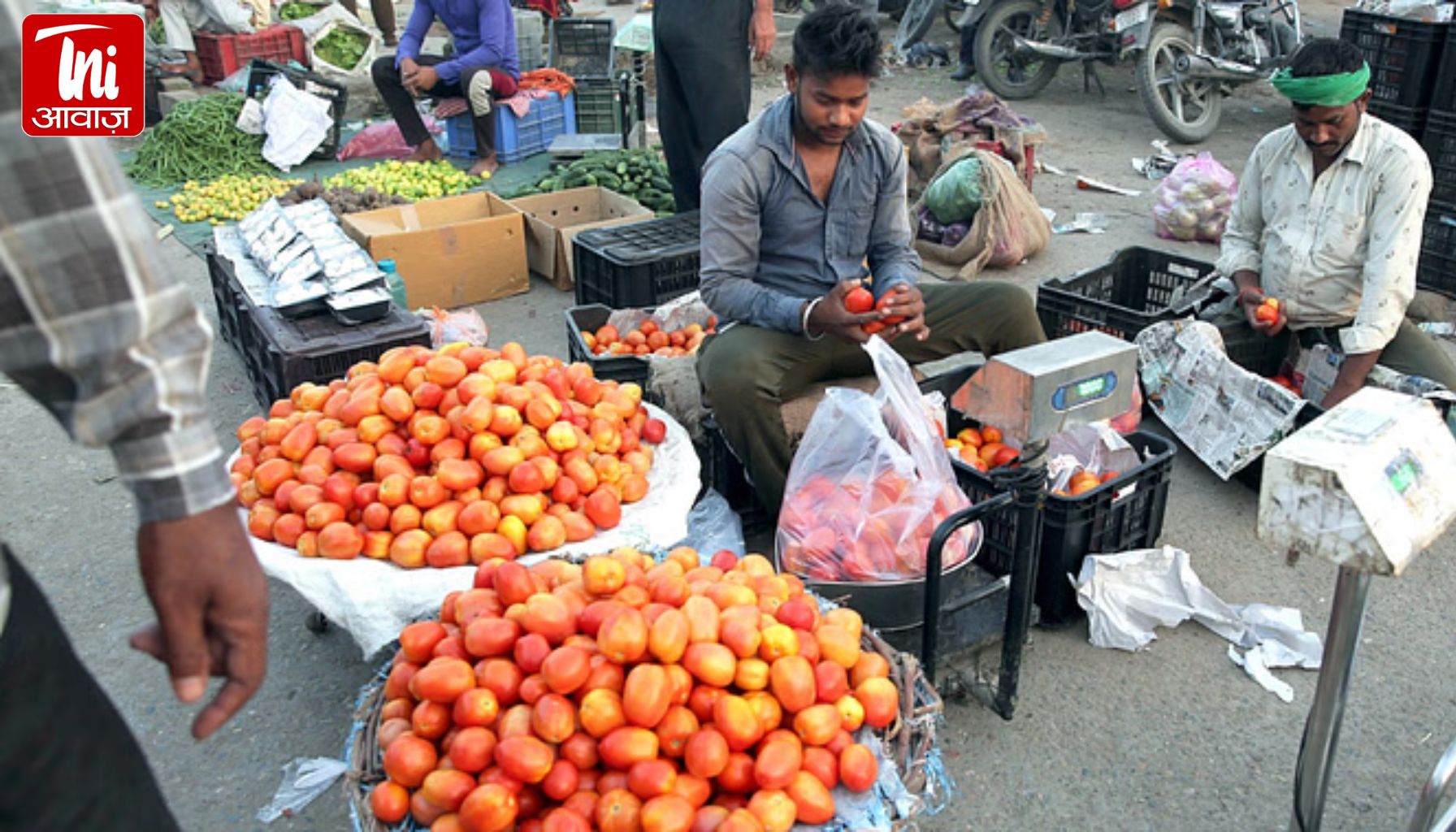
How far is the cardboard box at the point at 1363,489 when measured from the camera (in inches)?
59.9

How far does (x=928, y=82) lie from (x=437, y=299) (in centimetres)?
697

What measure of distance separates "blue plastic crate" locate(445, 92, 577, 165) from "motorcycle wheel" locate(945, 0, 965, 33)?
4082mm

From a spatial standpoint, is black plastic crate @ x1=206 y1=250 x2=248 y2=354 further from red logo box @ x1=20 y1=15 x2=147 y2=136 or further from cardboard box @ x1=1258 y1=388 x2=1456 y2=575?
cardboard box @ x1=1258 y1=388 x2=1456 y2=575

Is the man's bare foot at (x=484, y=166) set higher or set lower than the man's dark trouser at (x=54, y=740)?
lower

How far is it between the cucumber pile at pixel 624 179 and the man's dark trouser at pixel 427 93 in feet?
5.01

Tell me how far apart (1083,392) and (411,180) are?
6009 mm

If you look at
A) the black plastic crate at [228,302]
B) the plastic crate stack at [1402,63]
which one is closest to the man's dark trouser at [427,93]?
the black plastic crate at [228,302]

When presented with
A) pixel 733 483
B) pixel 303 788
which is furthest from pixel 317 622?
pixel 733 483

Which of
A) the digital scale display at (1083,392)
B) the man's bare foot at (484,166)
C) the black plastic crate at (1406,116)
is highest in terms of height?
the black plastic crate at (1406,116)

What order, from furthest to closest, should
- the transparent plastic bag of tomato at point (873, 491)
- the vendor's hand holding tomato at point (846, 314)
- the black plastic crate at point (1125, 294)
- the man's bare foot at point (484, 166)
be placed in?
the man's bare foot at point (484, 166) → the black plastic crate at point (1125, 294) → the vendor's hand holding tomato at point (846, 314) → the transparent plastic bag of tomato at point (873, 491)

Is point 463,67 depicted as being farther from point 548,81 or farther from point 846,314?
point 846,314

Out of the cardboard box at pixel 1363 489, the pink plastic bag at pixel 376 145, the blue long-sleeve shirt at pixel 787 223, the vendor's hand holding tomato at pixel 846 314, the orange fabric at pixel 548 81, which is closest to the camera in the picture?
the cardboard box at pixel 1363 489

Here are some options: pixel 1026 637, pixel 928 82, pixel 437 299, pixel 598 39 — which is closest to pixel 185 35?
pixel 598 39

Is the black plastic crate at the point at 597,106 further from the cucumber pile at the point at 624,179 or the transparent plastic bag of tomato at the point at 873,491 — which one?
the transparent plastic bag of tomato at the point at 873,491
